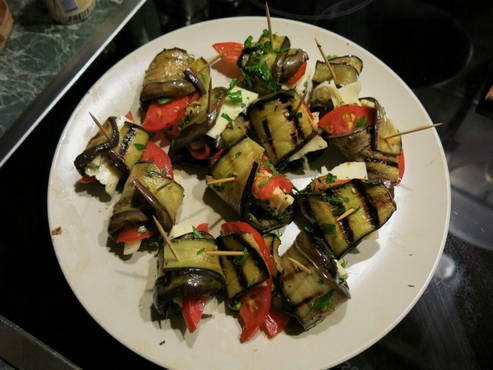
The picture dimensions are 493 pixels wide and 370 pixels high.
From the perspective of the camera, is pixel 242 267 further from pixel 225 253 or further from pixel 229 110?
pixel 229 110

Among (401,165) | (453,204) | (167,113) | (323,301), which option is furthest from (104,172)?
(453,204)

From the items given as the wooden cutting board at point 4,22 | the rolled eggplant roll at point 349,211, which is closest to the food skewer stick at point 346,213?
the rolled eggplant roll at point 349,211

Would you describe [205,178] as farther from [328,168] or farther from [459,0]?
[459,0]

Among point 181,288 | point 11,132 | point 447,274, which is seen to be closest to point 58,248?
point 181,288

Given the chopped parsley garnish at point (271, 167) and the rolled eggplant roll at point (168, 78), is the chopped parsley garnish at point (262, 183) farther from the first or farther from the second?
the rolled eggplant roll at point (168, 78)

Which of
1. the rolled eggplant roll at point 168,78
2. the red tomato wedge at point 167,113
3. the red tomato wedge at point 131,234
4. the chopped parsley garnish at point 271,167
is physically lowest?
the red tomato wedge at point 131,234
